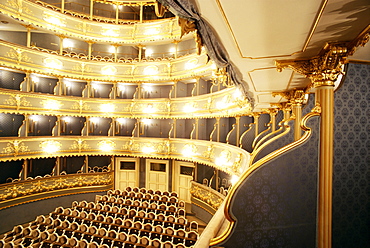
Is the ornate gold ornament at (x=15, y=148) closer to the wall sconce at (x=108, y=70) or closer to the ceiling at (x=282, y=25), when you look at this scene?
the wall sconce at (x=108, y=70)

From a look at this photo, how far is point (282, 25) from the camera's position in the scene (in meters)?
1.89

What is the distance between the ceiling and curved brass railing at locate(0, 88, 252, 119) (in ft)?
20.1

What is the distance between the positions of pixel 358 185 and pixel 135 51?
1668cm

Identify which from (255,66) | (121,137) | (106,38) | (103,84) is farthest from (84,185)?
(255,66)

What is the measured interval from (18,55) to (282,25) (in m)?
13.3

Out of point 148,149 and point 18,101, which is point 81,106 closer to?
point 18,101

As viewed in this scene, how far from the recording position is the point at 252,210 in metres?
2.01

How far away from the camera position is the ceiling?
5.14ft

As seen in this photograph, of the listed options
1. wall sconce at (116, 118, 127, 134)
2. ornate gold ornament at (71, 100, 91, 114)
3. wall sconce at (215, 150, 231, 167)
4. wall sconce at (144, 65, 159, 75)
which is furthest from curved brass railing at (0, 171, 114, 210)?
wall sconce at (215, 150, 231, 167)

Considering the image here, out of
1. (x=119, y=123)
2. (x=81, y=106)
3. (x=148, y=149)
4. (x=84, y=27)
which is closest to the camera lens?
(x=81, y=106)

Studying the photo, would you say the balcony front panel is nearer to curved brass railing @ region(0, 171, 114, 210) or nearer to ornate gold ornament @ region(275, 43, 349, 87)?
curved brass railing @ region(0, 171, 114, 210)

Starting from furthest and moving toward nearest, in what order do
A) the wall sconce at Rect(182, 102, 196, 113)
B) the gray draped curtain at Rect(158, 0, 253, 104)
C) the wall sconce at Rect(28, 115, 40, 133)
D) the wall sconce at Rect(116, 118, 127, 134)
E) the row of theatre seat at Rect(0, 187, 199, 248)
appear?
1. the wall sconce at Rect(116, 118, 127, 134)
2. the wall sconce at Rect(28, 115, 40, 133)
3. the wall sconce at Rect(182, 102, 196, 113)
4. the row of theatre seat at Rect(0, 187, 199, 248)
5. the gray draped curtain at Rect(158, 0, 253, 104)

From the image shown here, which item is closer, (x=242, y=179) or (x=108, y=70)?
(x=242, y=179)

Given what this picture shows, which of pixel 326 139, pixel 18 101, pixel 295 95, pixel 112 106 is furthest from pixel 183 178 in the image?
pixel 326 139
